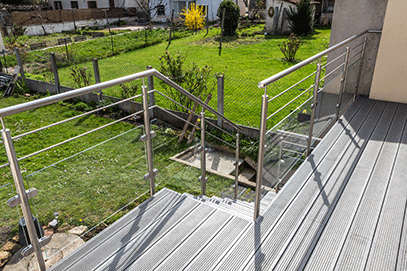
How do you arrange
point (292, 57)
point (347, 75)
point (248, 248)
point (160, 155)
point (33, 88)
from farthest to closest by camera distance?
point (292, 57) → point (33, 88) → point (347, 75) → point (160, 155) → point (248, 248)

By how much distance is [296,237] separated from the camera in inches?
100

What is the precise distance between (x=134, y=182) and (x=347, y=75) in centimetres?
345

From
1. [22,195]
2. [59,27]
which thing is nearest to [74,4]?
[59,27]

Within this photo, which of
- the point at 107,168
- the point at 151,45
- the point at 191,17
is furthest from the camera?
the point at 191,17

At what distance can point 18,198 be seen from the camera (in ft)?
6.71

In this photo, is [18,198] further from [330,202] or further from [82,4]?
[82,4]

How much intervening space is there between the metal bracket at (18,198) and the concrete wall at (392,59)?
17.4ft

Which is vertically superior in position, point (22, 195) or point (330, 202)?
point (22, 195)

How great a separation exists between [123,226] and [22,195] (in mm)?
874

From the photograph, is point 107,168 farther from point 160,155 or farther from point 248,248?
point 248,248

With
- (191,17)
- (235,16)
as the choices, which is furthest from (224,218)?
(191,17)

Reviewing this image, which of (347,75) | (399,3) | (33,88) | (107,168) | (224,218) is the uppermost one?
(399,3)

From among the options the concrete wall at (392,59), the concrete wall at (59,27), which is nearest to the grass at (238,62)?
the concrete wall at (392,59)

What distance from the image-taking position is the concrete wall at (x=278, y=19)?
736 inches
